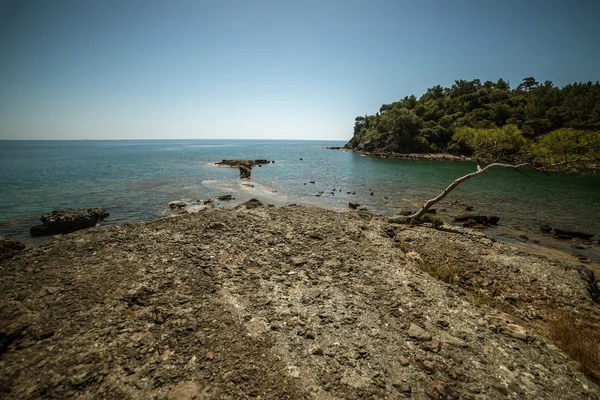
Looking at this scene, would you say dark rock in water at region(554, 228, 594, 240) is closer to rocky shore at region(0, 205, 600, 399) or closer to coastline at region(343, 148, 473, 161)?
rocky shore at region(0, 205, 600, 399)

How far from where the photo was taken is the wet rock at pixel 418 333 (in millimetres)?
8550

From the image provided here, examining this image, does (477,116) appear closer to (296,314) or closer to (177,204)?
(177,204)

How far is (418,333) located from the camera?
8.77 meters

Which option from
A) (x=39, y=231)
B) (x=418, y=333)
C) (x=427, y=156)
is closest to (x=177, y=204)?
(x=39, y=231)

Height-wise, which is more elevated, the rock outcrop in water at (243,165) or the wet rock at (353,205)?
the rock outcrop in water at (243,165)

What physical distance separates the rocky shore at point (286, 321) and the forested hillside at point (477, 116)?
8780 centimetres

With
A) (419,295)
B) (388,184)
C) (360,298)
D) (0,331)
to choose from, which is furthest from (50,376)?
(388,184)

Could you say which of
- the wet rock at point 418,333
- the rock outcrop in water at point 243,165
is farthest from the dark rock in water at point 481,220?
the rock outcrop in water at point 243,165

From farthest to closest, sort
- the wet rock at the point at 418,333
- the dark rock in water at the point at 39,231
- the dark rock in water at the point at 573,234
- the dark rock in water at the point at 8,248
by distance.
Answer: the dark rock in water at the point at 573,234 < the dark rock in water at the point at 39,231 < the dark rock in water at the point at 8,248 < the wet rock at the point at 418,333

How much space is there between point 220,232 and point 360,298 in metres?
10.9

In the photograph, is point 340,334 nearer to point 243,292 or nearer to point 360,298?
point 360,298

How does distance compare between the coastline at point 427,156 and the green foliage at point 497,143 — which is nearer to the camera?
the green foliage at point 497,143

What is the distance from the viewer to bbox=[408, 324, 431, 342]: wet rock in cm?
855

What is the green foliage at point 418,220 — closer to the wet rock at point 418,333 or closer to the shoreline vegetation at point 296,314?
the shoreline vegetation at point 296,314
